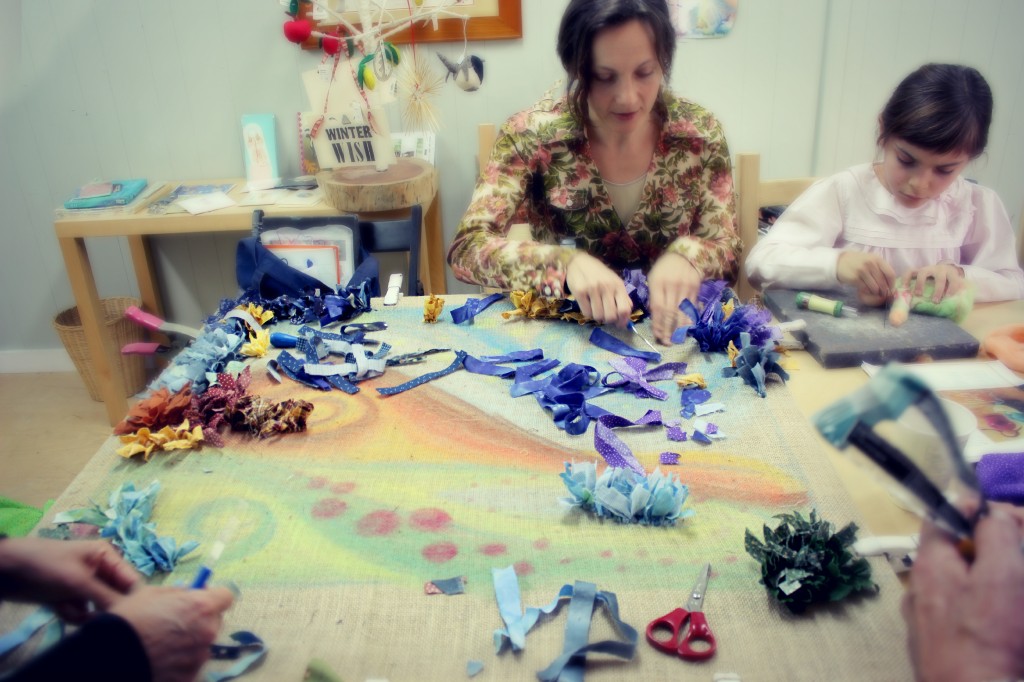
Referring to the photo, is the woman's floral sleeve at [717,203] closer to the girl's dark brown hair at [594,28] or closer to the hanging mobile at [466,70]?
the girl's dark brown hair at [594,28]

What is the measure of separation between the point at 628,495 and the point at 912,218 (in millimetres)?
1043

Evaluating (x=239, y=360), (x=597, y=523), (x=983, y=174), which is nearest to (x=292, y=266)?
(x=239, y=360)

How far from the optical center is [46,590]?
0.61m

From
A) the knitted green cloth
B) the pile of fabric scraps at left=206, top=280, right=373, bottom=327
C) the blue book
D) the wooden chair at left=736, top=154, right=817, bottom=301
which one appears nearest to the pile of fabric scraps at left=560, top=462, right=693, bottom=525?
the pile of fabric scraps at left=206, top=280, right=373, bottom=327

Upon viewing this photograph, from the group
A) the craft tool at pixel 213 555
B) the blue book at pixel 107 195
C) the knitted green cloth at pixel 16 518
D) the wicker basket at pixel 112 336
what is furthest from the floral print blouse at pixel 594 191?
the wicker basket at pixel 112 336

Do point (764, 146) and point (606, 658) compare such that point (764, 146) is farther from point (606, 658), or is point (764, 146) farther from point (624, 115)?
point (606, 658)

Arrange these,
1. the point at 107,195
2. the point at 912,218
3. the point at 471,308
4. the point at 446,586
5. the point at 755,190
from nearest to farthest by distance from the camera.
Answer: the point at 446,586
the point at 471,308
the point at 912,218
the point at 755,190
the point at 107,195

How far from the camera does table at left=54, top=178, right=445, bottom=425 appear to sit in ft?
7.20

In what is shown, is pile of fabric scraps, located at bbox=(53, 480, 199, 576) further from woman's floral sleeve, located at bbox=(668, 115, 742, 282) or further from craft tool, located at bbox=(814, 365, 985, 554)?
woman's floral sleeve, located at bbox=(668, 115, 742, 282)

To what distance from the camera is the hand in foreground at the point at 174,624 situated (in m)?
0.57

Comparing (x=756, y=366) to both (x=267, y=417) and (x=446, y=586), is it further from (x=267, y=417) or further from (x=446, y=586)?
(x=267, y=417)

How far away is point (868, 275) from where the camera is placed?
1317 mm

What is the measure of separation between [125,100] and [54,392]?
3.65ft

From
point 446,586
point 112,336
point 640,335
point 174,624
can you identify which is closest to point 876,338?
point 640,335
